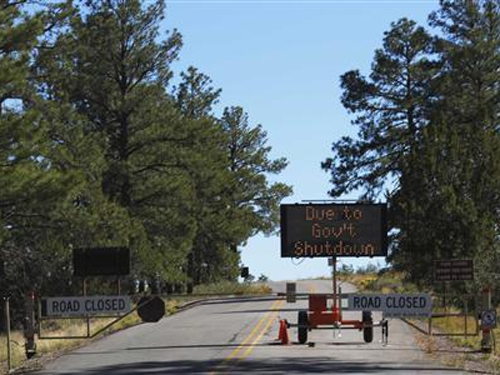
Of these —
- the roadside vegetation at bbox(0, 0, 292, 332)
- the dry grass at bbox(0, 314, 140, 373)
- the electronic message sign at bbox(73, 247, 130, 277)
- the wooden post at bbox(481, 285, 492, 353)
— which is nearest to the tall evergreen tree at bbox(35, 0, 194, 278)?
the roadside vegetation at bbox(0, 0, 292, 332)

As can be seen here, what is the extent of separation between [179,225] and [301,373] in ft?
108

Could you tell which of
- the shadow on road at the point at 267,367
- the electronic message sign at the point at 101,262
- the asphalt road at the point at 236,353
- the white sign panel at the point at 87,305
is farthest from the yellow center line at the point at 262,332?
the electronic message sign at the point at 101,262

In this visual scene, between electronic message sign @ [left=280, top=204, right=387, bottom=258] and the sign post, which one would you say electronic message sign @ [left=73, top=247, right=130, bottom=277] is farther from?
the sign post

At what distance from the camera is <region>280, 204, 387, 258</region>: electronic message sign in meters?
27.9

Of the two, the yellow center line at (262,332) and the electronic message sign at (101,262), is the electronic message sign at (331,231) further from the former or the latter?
the electronic message sign at (101,262)

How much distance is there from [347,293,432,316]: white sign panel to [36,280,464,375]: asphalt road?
3.18 ft

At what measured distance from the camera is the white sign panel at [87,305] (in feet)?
90.2

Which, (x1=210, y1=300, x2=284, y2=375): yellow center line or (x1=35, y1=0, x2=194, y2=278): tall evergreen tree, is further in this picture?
(x1=35, y1=0, x2=194, y2=278): tall evergreen tree

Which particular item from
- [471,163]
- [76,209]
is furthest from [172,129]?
[471,163]

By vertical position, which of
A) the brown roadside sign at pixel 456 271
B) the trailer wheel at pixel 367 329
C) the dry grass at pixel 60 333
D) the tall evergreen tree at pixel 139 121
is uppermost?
the tall evergreen tree at pixel 139 121

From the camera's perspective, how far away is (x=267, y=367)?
23.1m

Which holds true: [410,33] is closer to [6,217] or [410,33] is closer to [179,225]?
[179,225]

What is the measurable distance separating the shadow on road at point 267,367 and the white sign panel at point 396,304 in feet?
9.28

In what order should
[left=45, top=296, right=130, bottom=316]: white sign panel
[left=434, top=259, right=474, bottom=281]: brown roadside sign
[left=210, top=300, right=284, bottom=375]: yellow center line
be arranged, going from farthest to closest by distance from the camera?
[left=434, top=259, right=474, bottom=281]: brown roadside sign
[left=45, top=296, right=130, bottom=316]: white sign panel
[left=210, top=300, right=284, bottom=375]: yellow center line
